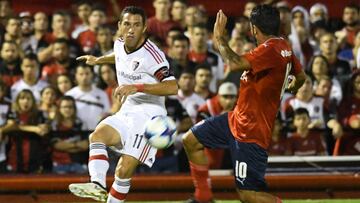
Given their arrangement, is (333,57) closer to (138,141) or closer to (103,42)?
(103,42)

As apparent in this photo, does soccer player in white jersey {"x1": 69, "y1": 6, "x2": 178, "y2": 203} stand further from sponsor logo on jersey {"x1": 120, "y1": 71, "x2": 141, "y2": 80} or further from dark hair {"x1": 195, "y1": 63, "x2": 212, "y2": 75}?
dark hair {"x1": 195, "y1": 63, "x2": 212, "y2": 75}

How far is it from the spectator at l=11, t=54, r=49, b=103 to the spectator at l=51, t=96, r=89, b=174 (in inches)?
31.3

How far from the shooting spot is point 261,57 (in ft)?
32.8

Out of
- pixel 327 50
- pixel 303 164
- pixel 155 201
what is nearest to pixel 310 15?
pixel 327 50

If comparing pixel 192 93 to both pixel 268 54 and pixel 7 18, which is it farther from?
pixel 268 54

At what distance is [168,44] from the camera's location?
55.8ft

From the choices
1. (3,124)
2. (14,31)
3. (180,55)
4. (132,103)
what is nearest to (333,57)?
(180,55)

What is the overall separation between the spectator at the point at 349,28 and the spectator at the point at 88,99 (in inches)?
177

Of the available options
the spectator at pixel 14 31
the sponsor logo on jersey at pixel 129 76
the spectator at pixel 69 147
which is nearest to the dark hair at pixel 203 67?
the spectator at pixel 69 147

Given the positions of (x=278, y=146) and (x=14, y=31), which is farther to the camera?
(x=14, y=31)

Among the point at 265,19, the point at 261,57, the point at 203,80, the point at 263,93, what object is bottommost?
the point at 203,80

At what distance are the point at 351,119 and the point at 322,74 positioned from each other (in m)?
1.11

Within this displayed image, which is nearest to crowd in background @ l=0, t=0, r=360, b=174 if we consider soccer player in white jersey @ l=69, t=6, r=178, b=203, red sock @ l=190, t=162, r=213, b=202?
red sock @ l=190, t=162, r=213, b=202

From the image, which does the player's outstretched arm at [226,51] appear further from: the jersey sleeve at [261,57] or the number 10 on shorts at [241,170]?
the number 10 on shorts at [241,170]
